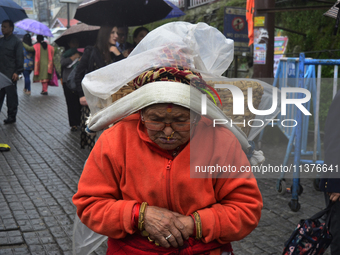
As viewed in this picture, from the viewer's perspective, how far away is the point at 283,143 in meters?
7.95

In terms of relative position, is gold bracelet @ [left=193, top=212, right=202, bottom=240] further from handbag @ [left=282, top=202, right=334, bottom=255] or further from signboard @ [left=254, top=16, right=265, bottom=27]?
signboard @ [left=254, top=16, right=265, bottom=27]

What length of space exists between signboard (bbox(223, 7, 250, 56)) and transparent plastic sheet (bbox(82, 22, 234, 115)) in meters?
6.27

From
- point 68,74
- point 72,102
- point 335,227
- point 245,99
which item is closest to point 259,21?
point 68,74

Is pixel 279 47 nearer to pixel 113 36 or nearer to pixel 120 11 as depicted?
pixel 120 11

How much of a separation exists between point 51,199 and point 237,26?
17.9 feet

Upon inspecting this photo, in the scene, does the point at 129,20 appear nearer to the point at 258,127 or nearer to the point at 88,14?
the point at 88,14

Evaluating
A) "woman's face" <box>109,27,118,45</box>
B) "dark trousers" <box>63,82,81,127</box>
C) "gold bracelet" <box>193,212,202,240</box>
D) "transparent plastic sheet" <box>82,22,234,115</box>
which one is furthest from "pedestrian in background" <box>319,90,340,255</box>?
"dark trousers" <box>63,82,81,127</box>

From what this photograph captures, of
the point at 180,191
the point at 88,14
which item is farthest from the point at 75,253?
the point at 88,14

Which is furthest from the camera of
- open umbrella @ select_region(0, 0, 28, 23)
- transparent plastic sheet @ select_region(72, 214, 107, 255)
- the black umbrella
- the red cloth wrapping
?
the red cloth wrapping

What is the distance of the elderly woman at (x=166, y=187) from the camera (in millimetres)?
1873

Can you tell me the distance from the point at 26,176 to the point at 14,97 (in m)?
4.19

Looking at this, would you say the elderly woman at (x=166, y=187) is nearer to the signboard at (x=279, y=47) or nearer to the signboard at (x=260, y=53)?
the signboard at (x=260, y=53)

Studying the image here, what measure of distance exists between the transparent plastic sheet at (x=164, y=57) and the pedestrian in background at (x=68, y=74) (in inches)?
251

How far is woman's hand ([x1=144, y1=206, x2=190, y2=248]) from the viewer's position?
73.4 inches
